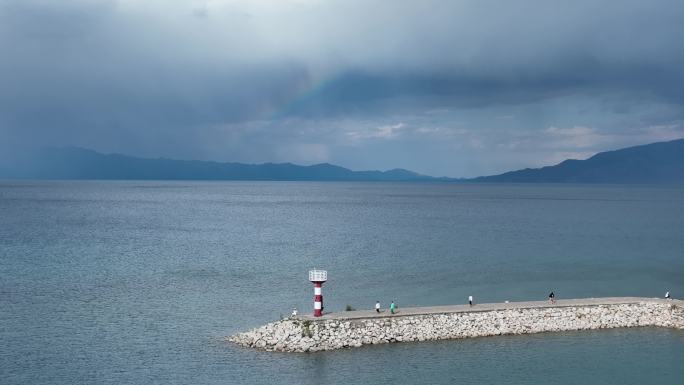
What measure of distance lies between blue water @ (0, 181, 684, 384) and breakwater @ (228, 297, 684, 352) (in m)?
1.02

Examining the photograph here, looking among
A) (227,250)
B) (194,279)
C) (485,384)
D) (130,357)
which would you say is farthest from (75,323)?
(227,250)

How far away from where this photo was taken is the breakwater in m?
40.2

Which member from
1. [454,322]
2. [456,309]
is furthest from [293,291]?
[454,322]

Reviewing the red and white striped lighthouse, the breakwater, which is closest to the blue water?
the breakwater

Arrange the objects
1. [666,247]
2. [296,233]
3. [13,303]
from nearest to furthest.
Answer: [13,303], [666,247], [296,233]

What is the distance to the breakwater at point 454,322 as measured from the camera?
132 ft

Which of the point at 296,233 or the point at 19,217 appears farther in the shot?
the point at 19,217

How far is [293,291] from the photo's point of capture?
58.5m

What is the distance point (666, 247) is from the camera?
97.5m

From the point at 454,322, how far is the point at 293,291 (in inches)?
784

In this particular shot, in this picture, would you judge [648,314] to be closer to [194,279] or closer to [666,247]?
[194,279]

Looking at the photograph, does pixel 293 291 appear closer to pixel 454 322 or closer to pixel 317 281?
pixel 317 281

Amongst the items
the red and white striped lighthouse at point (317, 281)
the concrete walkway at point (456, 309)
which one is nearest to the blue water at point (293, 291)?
the concrete walkway at point (456, 309)

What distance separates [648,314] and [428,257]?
37.4m
